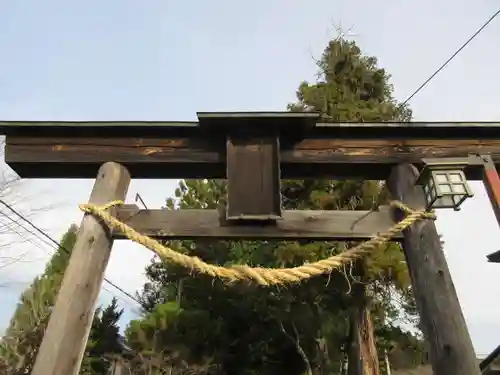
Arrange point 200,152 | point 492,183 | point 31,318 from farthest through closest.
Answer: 1. point 31,318
2. point 200,152
3. point 492,183

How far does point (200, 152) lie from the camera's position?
158 inches

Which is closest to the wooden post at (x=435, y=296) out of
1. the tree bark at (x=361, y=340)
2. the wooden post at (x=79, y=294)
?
the wooden post at (x=79, y=294)

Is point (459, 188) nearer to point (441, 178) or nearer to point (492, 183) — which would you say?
point (441, 178)

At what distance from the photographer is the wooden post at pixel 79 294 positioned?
3086 millimetres

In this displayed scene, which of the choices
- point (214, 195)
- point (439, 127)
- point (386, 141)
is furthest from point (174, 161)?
point (214, 195)

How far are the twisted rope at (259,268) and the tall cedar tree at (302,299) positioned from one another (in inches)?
215

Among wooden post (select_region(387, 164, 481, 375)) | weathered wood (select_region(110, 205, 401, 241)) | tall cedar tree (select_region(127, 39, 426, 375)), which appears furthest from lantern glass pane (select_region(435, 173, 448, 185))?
tall cedar tree (select_region(127, 39, 426, 375))

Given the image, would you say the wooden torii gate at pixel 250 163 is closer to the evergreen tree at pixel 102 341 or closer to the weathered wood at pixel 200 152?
the weathered wood at pixel 200 152

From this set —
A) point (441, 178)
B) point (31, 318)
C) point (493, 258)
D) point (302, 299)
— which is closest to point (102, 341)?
point (31, 318)

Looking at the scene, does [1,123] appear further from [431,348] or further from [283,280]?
[431,348]

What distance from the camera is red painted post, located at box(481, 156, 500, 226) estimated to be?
3555 mm

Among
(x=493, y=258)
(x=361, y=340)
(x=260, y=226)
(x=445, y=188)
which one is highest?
(x=493, y=258)

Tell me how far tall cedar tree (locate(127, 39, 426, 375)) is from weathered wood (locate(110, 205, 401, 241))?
5372mm

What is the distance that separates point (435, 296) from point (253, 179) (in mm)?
1768
